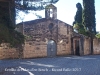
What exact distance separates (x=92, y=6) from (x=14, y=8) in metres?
22.4

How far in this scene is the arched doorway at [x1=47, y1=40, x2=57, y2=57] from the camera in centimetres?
2898

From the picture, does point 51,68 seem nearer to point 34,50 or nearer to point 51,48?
point 34,50

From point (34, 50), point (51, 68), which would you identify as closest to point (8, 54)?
point (34, 50)

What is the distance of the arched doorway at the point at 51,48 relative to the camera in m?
29.0

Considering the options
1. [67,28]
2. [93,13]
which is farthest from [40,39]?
[93,13]

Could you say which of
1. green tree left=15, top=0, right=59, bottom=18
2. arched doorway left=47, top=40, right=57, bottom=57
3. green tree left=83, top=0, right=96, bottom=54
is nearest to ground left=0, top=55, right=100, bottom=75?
green tree left=15, top=0, right=59, bottom=18

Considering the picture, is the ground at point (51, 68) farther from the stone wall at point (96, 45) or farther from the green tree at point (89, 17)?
the green tree at point (89, 17)

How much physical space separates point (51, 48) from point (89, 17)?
778cm

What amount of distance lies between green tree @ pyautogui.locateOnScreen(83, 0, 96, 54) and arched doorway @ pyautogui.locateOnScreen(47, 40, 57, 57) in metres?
6.29

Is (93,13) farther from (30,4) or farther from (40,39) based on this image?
(30,4)

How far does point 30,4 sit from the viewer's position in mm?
12492

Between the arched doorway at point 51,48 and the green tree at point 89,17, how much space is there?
6.29m

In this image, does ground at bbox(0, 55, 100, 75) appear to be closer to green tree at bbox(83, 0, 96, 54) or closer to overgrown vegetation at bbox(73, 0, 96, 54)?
overgrown vegetation at bbox(73, 0, 96, 54)

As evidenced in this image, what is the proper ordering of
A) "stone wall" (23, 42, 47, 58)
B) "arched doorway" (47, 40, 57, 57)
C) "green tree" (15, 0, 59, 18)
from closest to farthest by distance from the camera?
"green tree" (15, 0, 59, 18) → "stone wall" (23, 42, 47, 58) → "arched doorway" (47, 40, 57, 57)
